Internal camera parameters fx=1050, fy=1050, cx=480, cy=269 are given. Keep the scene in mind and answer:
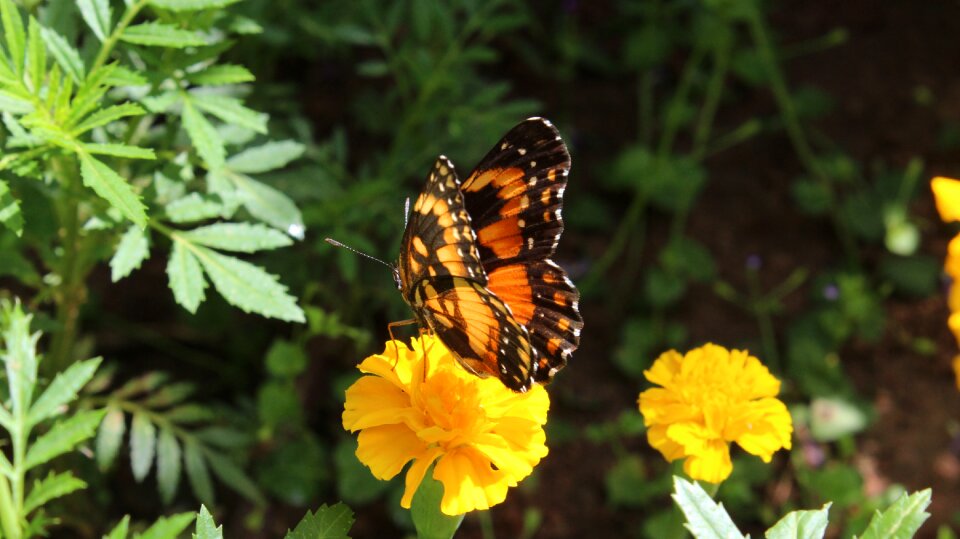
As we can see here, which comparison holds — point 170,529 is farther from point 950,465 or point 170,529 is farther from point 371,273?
point 950,465

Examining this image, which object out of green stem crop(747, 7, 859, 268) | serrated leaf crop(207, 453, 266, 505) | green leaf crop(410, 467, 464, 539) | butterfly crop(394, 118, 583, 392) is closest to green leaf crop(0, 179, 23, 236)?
butterfly crop(394, 118, 583, 392)

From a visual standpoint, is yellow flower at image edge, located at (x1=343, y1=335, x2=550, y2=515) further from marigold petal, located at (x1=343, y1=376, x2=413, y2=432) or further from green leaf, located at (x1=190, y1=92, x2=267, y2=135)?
green leaf, located at (x1=190, y1=92, x2=267, y2=135)

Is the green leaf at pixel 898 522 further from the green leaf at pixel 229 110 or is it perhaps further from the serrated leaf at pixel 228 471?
the serrated leaf at pixel 228 471

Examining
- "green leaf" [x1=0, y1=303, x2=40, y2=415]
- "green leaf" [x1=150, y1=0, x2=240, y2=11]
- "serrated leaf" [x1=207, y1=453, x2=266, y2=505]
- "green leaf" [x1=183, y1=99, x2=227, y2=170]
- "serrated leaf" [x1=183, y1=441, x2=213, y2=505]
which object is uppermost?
"green leaf" [x1=150, y1=0, x2=240, y2=11]

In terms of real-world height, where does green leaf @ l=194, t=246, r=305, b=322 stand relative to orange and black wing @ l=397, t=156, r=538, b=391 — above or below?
below

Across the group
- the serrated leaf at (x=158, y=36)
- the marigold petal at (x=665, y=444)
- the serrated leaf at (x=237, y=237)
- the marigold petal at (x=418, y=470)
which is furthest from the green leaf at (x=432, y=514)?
the serrated leaf at (x=158, y=36)

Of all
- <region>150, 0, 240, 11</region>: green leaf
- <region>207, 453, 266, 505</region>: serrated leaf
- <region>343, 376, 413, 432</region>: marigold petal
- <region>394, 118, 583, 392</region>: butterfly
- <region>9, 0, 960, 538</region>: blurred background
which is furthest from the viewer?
<region>9, 0, 960, 538</region>: blurred background
